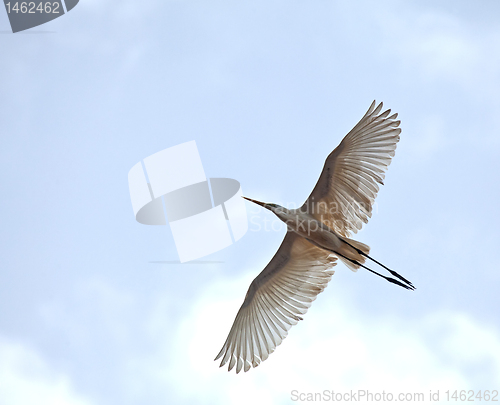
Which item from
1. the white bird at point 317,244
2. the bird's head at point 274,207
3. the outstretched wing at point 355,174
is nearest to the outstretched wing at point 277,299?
the white bird at point 317,244

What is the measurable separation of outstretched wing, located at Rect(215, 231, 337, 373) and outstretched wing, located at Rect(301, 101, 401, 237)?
2.67ft

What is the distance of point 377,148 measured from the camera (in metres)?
8.91

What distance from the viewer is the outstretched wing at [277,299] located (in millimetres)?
9695

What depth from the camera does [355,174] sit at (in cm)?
912

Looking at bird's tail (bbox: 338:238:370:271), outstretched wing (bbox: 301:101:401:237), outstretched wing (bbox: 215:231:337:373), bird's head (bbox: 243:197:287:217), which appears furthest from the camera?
outstretched wing (bbox: 215:231:337:373)

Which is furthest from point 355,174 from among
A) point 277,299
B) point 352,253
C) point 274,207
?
point 277,299

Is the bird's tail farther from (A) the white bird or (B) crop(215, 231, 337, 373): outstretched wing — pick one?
(B) crop(215, 231, 337, 373): outstretched wing

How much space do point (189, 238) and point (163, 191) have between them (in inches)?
47.1

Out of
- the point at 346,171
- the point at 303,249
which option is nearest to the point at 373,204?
the point at 346,171

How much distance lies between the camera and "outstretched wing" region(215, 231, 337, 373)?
31.8ft

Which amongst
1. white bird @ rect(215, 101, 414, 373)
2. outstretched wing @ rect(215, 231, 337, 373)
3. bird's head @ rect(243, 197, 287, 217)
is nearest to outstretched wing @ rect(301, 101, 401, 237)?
white bird @ rect(215, 101, 414, 373)

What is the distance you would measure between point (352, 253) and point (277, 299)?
200 cm

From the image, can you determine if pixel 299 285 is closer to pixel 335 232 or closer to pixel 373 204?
pixel 335 232

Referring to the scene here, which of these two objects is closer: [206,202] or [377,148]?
[377,148]
